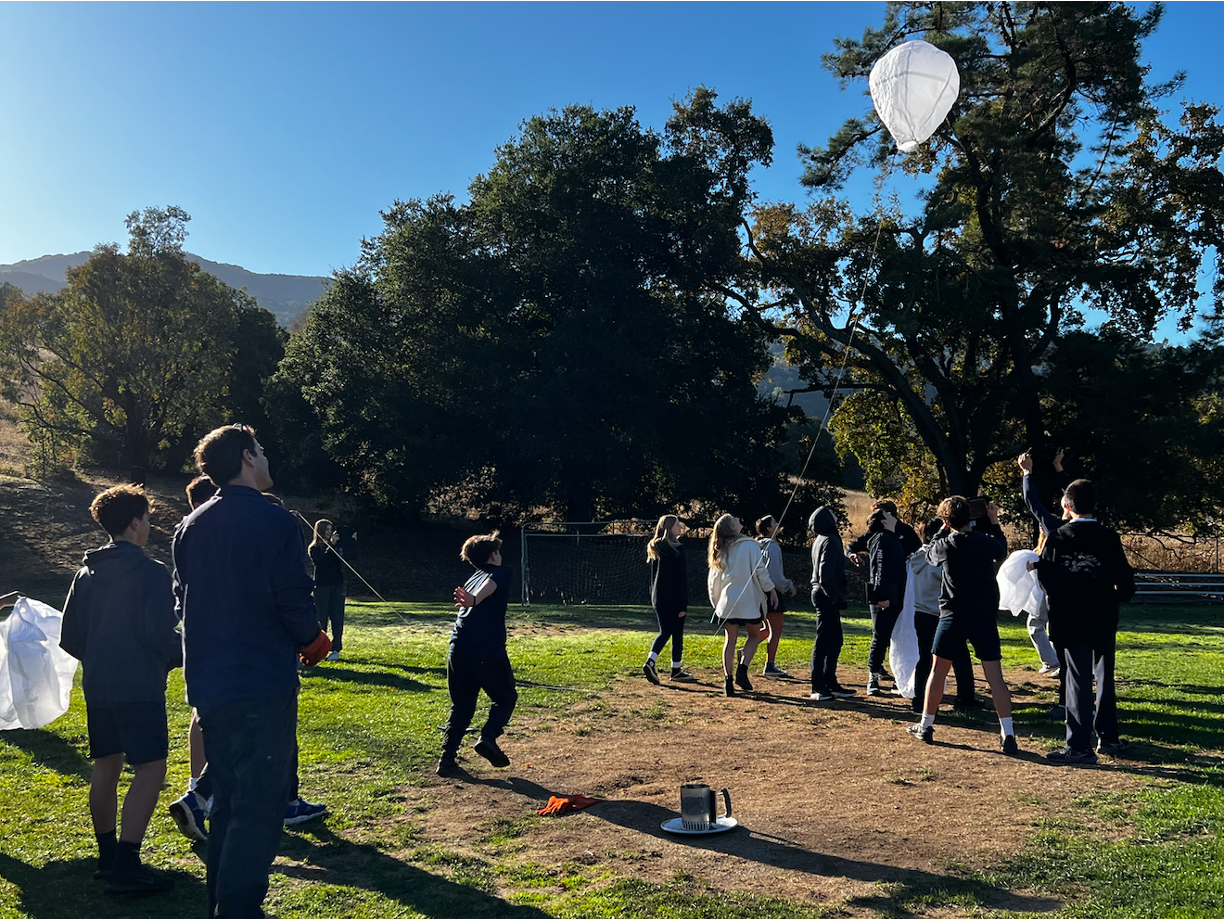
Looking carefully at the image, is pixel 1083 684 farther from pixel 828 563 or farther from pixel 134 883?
pixel 134 883

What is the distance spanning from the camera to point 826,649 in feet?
32.7

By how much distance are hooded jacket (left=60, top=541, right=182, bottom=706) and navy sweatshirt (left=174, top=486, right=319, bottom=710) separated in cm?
117

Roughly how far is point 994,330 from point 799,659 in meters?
19.9

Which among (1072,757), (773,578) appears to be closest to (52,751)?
(773,578)

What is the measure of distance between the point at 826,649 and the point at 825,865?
4.93 metres

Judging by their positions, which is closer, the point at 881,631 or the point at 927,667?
the point at 927,667

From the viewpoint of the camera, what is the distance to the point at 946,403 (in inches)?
1236

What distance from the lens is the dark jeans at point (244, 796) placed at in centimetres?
394

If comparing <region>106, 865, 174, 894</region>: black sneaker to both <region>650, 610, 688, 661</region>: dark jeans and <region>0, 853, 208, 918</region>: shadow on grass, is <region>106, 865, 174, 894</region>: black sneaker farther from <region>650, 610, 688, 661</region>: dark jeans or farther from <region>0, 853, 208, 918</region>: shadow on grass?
<region>650, 610, 688, 661</region>: dark jeans

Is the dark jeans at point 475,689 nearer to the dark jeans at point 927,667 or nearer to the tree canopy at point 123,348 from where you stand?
the dark jeans at point 927,667

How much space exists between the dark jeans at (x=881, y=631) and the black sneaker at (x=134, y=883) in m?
6.95

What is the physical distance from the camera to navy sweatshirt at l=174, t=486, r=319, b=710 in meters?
3.99

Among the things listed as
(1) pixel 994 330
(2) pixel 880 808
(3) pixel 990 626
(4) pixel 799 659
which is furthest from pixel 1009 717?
(1) pixel 994 330

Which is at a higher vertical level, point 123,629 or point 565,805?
point 123,629
